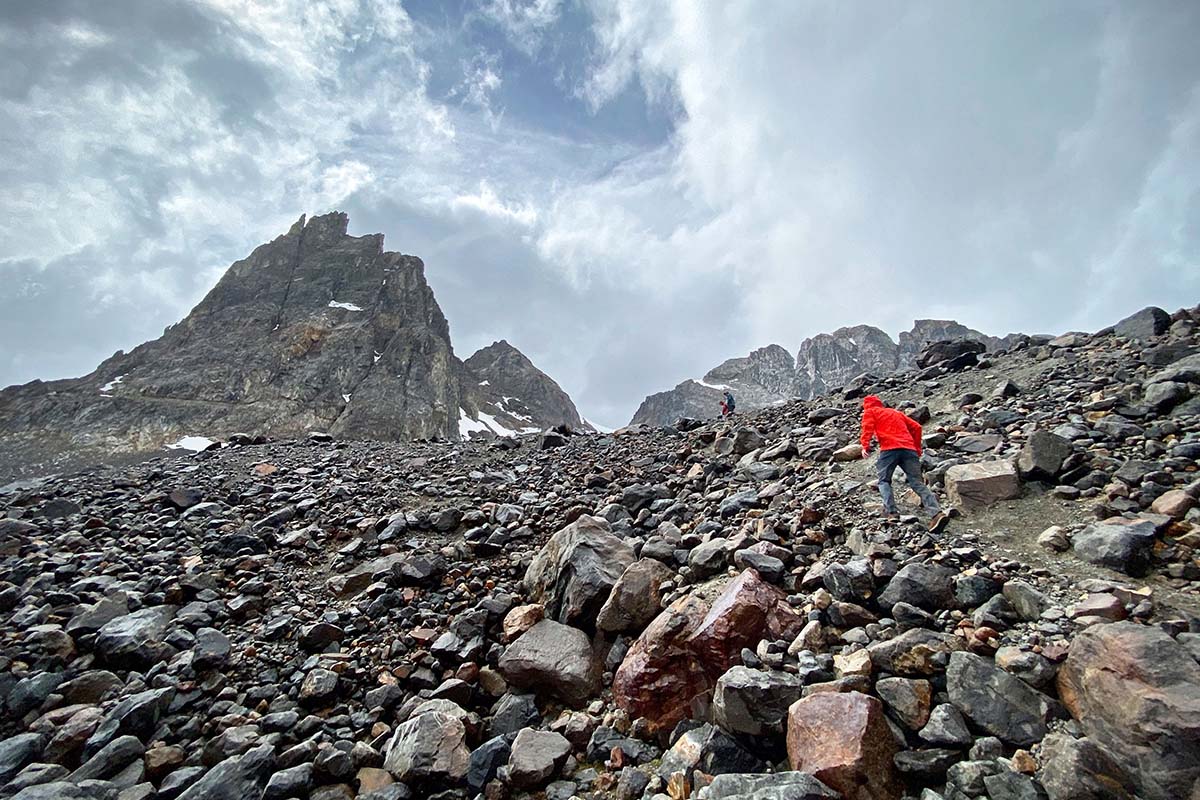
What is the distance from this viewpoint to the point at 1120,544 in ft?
15.4

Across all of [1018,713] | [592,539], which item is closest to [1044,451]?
[1018,713]

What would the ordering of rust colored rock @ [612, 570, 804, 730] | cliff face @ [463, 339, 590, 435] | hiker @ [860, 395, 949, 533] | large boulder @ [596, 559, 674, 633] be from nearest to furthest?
rust colored rock @ [612, 570, 804, 730] → large boulder @ [596, 559, 674, 633] → hiker @ [860, 395, 949, 533] → cliff face @ [463, 339, 590, 435]

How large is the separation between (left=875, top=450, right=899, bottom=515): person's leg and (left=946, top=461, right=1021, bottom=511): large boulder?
0.74 metres

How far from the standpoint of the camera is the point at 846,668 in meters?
4.26

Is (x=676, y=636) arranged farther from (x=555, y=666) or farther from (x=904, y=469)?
(x=904, y=469)

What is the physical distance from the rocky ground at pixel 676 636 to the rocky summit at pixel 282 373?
82.3 meters

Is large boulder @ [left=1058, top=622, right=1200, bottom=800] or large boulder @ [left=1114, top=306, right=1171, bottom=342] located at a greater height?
large boulder @ [left=1114, top=306, right=1171, bottom=342]

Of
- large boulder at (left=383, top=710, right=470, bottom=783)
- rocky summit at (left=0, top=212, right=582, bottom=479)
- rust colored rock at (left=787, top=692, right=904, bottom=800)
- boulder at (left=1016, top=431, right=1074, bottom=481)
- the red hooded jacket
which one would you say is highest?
rocky summit at (left=0, top=212, right=582, bottom=479)

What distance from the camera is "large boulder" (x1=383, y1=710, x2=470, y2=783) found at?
4645mm

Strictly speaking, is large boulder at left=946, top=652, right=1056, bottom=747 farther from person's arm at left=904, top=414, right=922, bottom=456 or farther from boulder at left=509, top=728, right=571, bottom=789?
person's arm at left=904, top=414, right=922, bottom=456

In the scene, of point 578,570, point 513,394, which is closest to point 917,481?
point 578,570

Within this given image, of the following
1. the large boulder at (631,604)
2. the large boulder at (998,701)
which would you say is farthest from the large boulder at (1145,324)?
the large boulder at (631,604)

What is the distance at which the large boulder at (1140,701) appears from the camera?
302 cm

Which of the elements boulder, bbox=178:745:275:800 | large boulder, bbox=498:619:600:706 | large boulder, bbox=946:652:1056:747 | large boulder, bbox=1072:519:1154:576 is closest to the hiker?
large boulder, bbox=1072:519:1154:576
